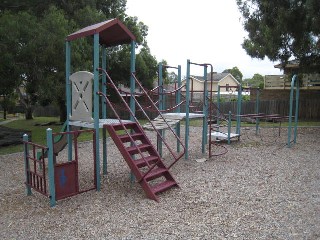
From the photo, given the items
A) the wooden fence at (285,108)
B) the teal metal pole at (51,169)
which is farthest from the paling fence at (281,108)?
the teal metal pole at (51,169)

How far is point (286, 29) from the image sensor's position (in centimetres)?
1255

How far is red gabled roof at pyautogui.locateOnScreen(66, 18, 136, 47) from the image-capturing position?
571 cm

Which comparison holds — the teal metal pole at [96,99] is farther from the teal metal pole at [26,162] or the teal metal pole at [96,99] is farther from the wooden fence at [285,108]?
the wooden fence at [285,108]

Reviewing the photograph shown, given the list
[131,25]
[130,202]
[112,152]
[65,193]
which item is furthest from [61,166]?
[131,25]

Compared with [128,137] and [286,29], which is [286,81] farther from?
[128,137]

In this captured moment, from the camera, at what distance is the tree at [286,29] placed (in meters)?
12.0

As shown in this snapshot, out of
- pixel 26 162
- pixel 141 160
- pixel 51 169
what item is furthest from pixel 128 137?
pixel 26 162

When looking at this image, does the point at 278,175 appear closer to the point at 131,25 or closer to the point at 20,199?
the point at 20,199

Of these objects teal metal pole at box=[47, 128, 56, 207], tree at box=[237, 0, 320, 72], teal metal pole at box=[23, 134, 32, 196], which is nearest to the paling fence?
tree at box=[237, 0, 320, 72]

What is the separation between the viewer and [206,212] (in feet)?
15.0

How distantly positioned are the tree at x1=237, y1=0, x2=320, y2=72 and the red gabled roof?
7.79m

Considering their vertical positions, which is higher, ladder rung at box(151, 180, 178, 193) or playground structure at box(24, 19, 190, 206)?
playground structure at box(24, 19, 190, 206)

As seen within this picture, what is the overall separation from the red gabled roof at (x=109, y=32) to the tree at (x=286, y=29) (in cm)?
779

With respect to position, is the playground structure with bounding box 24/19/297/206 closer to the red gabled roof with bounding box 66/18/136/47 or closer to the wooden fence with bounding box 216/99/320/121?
the red gabled roof with bounding box 66/18/136/47
